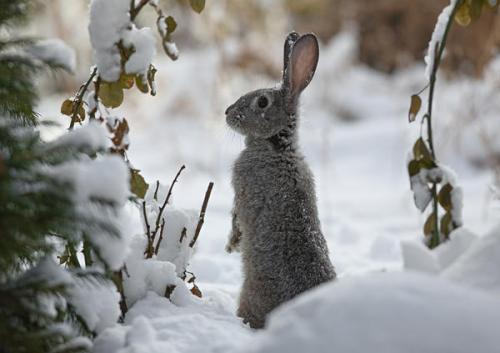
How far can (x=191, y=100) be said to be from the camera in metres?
10.1

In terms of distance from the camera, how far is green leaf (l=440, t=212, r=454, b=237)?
2320 millimetres

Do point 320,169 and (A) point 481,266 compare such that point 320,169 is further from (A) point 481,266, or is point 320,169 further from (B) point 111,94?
(A) point 481,266

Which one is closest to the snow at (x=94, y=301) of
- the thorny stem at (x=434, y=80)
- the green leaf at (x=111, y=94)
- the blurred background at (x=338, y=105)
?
the green leaf at (x=111, y=94)

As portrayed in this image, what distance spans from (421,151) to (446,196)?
0.58 feet

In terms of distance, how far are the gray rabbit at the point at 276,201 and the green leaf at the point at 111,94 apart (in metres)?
0.79

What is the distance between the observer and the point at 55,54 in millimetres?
1756

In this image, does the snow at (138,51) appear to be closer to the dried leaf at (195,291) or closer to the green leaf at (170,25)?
the green leaf at (170,25)

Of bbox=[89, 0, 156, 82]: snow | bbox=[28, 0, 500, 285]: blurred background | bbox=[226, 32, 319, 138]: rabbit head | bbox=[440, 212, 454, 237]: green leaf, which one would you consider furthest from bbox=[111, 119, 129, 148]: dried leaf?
bbox=[28, 0, 500, 285]: blurred background

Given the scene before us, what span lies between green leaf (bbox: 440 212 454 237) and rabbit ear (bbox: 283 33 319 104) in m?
1.01

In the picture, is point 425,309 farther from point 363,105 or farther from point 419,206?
point 363,105

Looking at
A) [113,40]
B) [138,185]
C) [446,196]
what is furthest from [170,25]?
[446,196]

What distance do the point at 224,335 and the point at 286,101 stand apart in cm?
141

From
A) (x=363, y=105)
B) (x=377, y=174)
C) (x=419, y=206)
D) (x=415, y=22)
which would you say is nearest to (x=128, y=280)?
(x=419, y=206)

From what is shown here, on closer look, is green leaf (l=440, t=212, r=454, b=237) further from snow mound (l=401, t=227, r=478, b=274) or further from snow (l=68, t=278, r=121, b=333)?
snow (l=68, t=278, r=121, b=333)
